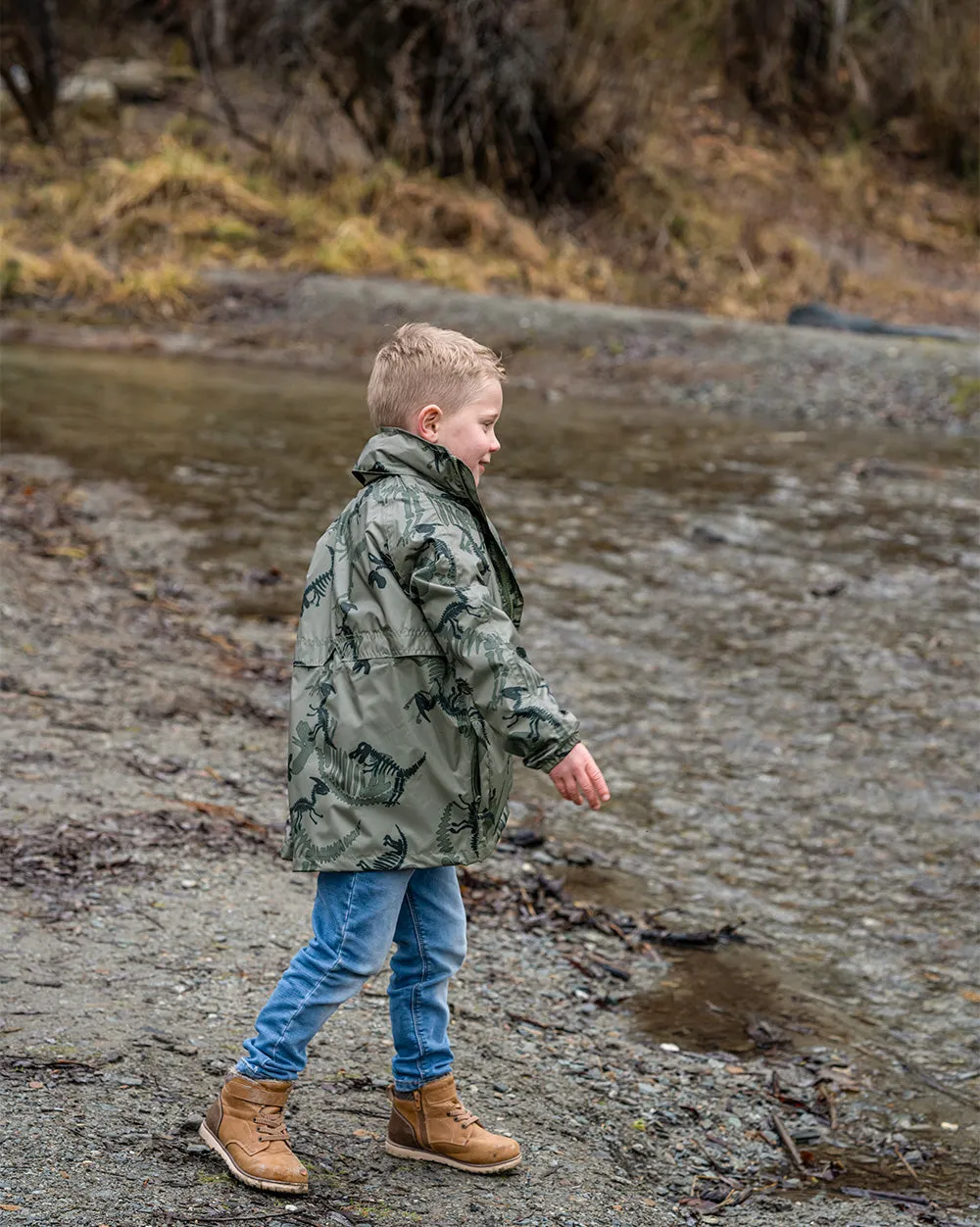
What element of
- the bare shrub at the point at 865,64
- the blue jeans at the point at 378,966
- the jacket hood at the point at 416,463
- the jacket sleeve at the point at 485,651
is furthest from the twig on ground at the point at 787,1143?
the bare shrub at the point at 865,64

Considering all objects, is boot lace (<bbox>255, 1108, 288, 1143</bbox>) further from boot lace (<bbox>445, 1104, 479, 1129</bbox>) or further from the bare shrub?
the bare shrub

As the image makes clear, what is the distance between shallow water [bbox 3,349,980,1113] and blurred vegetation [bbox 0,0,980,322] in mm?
3383

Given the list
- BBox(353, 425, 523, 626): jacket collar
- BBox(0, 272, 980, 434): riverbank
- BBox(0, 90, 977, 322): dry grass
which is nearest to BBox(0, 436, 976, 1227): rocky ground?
BBox(353, 425, 523, 626): jacket collar

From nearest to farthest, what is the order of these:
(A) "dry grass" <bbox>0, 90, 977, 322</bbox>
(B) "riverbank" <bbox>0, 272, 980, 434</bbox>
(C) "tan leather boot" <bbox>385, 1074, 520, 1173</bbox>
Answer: (C) "tan leather boot" <bbox>385, 1074, 520, 1173</bbox>, (B) "riverbank" <bbox>0, 272, 980, 434</bbox>, (A) "dry grass" <bbox>0, 90, 977, 322</bbox>

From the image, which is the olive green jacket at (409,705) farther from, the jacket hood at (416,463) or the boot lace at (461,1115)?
the boot lace at (461,1115)

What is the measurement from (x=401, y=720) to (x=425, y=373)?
68cm

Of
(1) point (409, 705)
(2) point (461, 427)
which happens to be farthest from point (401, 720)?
(2) point (461, 427)

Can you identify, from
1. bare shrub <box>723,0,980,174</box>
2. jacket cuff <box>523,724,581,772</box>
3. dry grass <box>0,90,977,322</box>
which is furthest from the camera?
bare shrub <box>723,0,980,174</box>

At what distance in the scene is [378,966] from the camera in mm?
3025

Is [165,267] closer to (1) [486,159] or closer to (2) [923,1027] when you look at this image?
(1) [486,159]

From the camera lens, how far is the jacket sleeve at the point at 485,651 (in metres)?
2.86

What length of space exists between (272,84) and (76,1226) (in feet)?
67.2

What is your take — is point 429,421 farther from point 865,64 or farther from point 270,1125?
point 865,64

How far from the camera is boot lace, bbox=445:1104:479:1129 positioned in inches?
126
